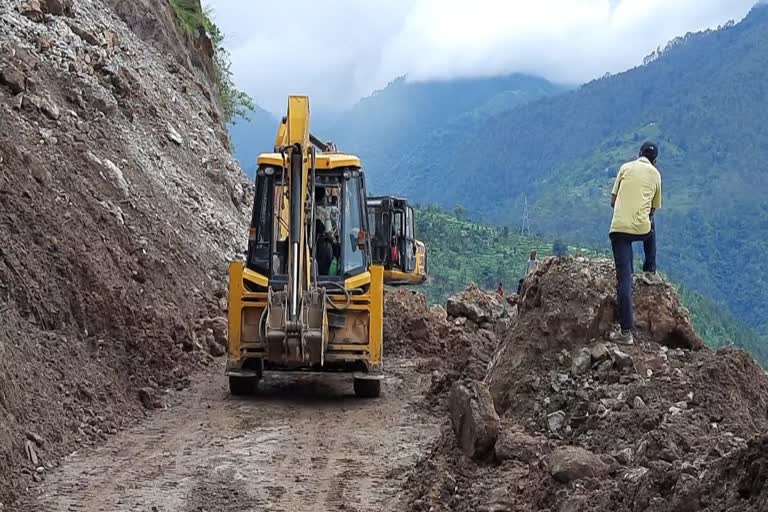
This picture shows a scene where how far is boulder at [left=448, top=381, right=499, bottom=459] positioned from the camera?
782cm

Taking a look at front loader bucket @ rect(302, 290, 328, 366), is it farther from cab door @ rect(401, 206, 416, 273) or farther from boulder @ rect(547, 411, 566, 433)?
cab door @ rect(401, 206, 416, 273)

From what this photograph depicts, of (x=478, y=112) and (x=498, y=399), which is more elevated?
(x=478, y=112)

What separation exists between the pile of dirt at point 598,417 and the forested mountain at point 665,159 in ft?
194

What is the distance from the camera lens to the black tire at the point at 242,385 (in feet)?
36.9

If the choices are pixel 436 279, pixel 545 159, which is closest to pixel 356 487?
pixel 436 279

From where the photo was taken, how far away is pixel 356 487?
7.98 m

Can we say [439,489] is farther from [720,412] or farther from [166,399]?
[166,399]

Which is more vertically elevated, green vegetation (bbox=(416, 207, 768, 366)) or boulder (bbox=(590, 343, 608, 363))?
green vegetation (bbox=(416, 207, 768, 366))

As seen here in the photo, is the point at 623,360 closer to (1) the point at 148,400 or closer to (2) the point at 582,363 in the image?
(2) the point at 582,363

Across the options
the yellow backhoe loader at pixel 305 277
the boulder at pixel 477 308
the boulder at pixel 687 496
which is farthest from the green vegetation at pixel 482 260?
the boulder at pixel 687 496

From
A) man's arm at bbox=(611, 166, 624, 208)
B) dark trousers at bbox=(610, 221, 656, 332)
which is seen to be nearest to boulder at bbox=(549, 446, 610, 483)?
dark trousers at bbox=(610, 221, 656, 332)

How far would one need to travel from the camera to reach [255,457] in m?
8.76

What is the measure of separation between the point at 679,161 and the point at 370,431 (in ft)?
359

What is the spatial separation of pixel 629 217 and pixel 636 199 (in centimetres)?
17
